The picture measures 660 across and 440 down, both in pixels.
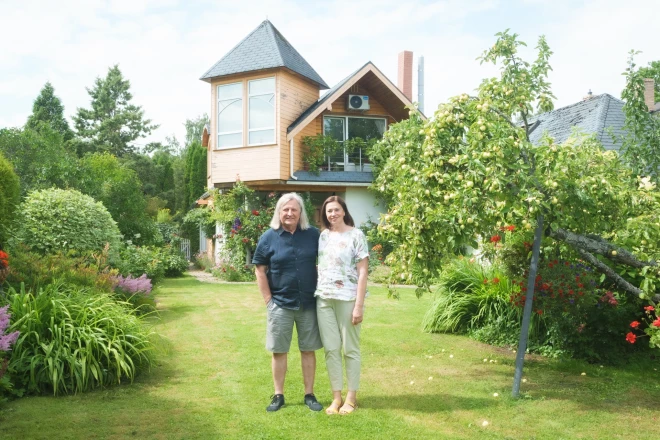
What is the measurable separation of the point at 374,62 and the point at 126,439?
15.0 metres

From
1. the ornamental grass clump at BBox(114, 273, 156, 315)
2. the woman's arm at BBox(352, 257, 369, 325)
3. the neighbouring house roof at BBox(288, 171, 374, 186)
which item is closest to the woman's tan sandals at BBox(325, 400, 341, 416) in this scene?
the woman's arm at BBox(352, 257, 369, 325)

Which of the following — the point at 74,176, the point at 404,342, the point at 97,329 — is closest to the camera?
the point at 97,329

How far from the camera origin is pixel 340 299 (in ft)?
15.8

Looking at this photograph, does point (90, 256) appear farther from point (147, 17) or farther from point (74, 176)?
point (74, 176)

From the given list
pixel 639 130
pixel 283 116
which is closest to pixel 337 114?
pixel 283 116

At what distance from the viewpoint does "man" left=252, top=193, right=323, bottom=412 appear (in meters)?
4.94

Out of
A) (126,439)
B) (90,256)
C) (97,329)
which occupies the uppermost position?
(90,256)

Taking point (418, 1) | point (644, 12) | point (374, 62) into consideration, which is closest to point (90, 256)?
→ point (418, 1)

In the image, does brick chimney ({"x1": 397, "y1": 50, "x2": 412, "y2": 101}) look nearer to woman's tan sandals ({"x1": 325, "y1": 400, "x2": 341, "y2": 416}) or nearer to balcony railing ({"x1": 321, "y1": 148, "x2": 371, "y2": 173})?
balcony railing ({"x1": 321, "y1": 148, "x2": 371, "y2": 173})

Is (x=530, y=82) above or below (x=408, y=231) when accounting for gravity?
above

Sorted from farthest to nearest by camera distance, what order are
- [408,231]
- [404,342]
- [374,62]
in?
[374,62]
[404,342]
[408,231]

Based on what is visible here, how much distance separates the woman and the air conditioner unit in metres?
13.7

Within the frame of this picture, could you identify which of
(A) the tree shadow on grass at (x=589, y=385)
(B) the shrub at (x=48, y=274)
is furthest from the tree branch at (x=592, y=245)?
(B) the shrub at (x=48, y=274)

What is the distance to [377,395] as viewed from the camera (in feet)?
17.8
